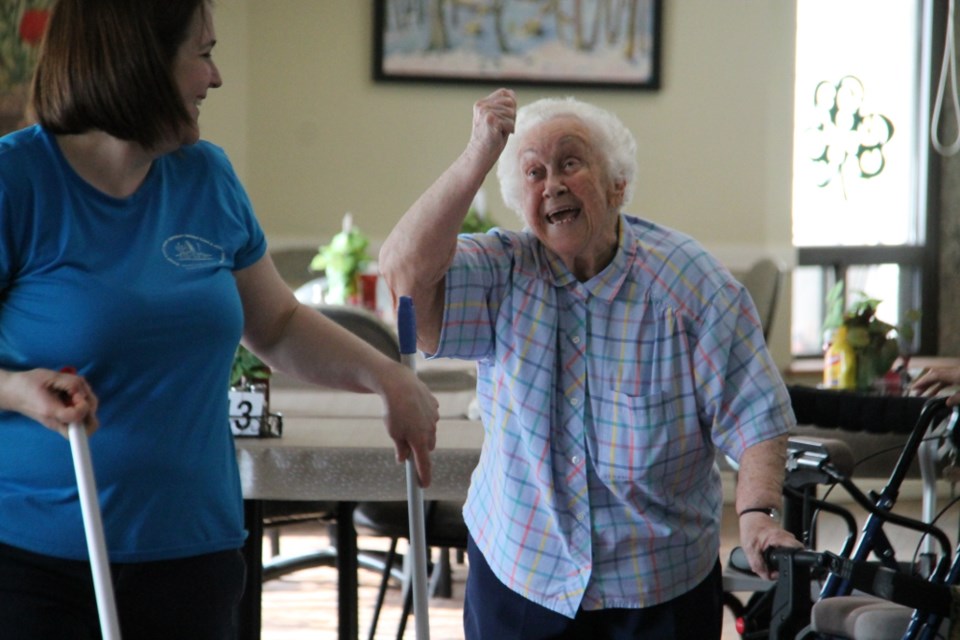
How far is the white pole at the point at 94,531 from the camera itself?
3.89ft

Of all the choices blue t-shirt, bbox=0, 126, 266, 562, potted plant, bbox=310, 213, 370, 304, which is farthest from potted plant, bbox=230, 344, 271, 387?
potted plant, bbox=310, 213, 370, 304

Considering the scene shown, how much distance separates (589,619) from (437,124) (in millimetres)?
4509

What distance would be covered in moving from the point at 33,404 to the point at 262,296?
15.5 inches

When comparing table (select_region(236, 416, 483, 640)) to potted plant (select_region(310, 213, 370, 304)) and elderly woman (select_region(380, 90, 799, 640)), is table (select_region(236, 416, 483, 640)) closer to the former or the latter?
elderly woman (select_region(380, 90, 799, 640))

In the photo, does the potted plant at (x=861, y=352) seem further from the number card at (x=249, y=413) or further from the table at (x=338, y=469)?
the number card at (x=249, y=413)

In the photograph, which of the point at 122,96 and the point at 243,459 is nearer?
the point at 122,96

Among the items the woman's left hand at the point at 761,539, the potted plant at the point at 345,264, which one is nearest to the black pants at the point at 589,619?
the woman's left hand at the point at 761,539

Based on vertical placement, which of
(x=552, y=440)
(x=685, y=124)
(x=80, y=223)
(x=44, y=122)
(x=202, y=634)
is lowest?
(x=202, y=634)

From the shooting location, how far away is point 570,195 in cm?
182

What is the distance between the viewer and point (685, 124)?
6105 millimetres

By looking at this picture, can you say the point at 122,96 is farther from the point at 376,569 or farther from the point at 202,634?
the point at 376,569

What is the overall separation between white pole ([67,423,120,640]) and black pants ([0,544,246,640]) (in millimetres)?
104

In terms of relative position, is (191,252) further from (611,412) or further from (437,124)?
(437,124)

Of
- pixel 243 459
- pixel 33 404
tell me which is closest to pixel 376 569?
pixel 243 459
